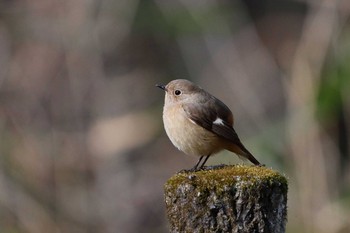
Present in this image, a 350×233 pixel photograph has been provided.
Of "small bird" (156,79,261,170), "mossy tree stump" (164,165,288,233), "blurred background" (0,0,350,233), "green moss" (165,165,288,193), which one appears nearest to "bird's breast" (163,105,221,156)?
"small bird" (156,79,261,170)

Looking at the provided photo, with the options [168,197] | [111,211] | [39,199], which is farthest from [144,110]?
[168,197]

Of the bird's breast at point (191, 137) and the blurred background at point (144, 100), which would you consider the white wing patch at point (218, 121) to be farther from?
the blurred background at point (144, 100)

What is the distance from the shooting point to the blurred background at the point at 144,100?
32.1ft

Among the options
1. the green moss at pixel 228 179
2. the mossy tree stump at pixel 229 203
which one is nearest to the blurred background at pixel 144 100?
the green moss at pixel 228 179

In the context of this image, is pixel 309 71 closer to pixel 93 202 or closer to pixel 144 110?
pixel 93 202

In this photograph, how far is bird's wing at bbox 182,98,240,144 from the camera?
5.90m

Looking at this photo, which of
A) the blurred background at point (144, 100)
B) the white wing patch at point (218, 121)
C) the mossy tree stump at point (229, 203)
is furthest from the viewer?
the blurred background at point (144, 100)

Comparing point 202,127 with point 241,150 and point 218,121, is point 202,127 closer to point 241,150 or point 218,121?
point 218,121

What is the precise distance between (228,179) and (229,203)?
0.14 m

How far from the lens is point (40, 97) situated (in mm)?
15008

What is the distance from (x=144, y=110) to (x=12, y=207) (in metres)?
5.17

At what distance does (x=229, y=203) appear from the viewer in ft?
12.7

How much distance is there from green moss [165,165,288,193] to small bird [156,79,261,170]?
171cm

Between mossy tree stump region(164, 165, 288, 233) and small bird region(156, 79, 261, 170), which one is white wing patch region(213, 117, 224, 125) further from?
mossy tree stump region(164, 165, 288, 233)
